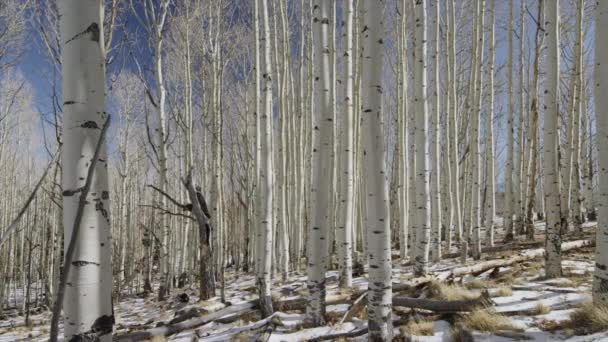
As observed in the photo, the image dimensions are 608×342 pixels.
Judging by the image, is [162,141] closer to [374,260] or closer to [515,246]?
[374,260]

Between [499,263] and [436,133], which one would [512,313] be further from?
[436,133]

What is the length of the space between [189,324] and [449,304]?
124 inches

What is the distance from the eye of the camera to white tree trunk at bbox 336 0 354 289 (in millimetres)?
5289

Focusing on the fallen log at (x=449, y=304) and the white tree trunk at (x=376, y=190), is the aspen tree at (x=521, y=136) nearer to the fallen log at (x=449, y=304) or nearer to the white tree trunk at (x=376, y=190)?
the fallen log at (x=449, y=304)

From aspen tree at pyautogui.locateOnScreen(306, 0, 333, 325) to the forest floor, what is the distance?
34cm

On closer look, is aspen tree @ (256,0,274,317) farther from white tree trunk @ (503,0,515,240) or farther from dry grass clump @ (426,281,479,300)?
white tree trunk @ (503,0,515,240)

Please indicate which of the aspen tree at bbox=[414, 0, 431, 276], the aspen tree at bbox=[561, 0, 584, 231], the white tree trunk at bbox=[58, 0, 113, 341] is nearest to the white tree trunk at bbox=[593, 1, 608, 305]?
the aspen tree at bbox=[414, 0, 431, 276]

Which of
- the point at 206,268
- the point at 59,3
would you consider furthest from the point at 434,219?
the point at 59,3

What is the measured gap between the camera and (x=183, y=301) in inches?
278

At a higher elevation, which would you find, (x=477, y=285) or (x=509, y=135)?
(x=509, y=135)

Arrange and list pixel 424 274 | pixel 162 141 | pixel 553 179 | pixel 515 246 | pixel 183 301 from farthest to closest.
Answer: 1. pixel 515 246
2. pixel 162 141
3. pixel 183 301
4. pixel 424 274
5. pixel 553 179

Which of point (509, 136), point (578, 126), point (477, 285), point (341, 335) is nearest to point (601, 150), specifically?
point (477, 285)

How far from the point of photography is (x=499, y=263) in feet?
19.5

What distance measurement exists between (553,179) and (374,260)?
10.1 feet
